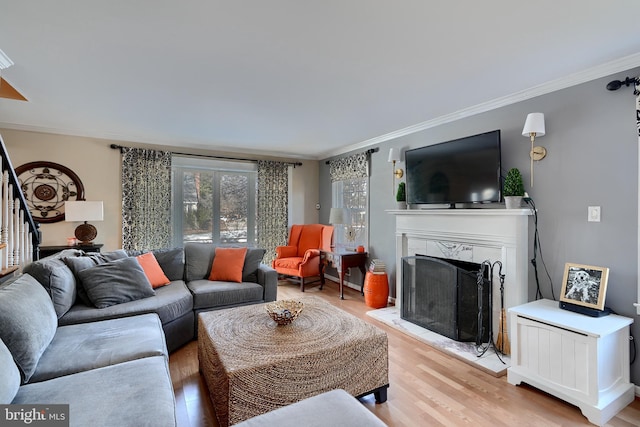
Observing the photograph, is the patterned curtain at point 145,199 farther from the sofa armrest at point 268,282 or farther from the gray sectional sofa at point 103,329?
the sofa armrest at point 268,282

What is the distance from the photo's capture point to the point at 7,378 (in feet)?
4.13

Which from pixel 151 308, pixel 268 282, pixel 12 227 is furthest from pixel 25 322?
pixel 268 282

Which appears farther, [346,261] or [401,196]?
[346,261]

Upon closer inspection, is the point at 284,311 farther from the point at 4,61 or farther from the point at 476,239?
the point at 4,61

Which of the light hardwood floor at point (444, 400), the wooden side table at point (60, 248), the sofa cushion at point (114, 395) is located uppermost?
the wooden side table at point (60, 248)

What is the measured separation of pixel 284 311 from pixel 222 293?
1.29 m

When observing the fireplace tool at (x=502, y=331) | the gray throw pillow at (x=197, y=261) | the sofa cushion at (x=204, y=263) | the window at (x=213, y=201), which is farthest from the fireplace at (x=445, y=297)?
the window at (x=213, y=201)

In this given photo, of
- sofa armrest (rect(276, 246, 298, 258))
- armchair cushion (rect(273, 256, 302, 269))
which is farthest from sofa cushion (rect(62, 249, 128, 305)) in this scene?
sofa armrest (rect(276, 246, 298, 258))

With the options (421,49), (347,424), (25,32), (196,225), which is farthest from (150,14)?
(196,225)

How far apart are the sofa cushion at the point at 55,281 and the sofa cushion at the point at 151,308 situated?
89 mm

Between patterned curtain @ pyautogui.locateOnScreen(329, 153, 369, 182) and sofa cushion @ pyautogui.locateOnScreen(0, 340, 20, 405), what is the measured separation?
4.18 m

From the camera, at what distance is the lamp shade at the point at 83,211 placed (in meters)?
3.92

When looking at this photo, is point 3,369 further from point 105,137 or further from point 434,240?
point 105,137

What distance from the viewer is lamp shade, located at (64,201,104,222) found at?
12.9 feet
